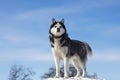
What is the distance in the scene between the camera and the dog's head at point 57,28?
1948 centimetres

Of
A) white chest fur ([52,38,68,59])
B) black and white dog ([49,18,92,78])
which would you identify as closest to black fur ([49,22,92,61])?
black and white dog ([49,18,92,78])

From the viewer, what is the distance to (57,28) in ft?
63.8

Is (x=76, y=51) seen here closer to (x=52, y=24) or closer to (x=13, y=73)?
(x=52, y=24)

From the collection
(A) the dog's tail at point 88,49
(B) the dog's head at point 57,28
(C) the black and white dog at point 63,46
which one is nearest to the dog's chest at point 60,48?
(C) the black and white dog at point 63,46

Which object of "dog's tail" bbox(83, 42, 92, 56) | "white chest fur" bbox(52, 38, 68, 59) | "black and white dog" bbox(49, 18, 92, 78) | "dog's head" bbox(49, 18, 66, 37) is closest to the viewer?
"dog's head" bbox(49, 18, 66, 37)

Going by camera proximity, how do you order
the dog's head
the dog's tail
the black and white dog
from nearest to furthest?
the dog's head, the black and white dog, the dog's tail

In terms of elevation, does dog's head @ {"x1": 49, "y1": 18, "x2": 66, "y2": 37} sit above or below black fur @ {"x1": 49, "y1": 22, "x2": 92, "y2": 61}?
above

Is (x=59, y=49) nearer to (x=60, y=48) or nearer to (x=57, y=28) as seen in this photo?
(x=60, y=48)

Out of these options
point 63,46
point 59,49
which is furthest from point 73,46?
point 59,49

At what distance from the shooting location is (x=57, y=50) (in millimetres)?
19844

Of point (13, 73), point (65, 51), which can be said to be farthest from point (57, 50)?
point (13, 73)

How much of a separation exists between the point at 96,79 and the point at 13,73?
113 ft

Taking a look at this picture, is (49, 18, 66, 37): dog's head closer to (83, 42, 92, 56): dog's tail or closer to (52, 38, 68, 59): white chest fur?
(52, 38, 68, 59): white chest fur

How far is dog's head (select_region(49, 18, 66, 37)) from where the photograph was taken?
1948 centimetres
